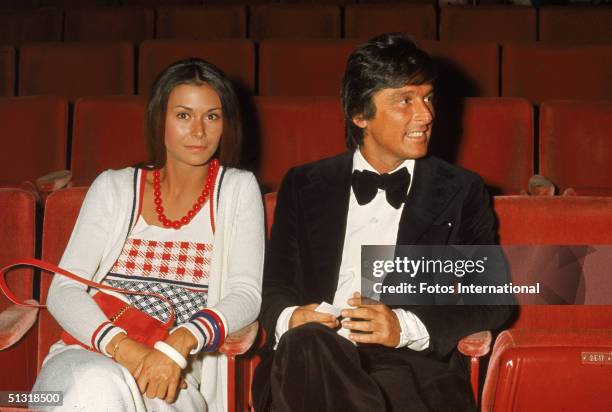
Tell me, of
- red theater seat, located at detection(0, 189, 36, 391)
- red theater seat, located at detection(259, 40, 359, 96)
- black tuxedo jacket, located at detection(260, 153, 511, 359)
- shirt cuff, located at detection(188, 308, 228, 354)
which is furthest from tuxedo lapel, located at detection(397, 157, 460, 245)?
red theater seat, located at detection(259, 40, 359, 96)

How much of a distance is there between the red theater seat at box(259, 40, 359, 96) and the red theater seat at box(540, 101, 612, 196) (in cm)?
41

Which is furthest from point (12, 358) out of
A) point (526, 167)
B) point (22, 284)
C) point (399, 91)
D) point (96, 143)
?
point (526, 167)

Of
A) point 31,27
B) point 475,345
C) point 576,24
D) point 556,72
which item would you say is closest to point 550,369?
point 475,345

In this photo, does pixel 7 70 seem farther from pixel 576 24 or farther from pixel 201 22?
pixel 576 24

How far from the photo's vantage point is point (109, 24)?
6.23 feet

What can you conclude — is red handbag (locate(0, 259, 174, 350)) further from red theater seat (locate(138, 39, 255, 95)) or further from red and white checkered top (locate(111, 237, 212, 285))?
red theater seat (locate(138, 39, 255, 95))

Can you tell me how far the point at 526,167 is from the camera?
1.18m

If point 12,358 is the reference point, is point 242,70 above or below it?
above

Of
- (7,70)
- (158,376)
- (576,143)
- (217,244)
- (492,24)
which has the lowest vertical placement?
(158,376)

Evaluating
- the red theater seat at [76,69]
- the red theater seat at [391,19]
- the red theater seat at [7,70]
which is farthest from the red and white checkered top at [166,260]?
the red theater seat at [391,19]

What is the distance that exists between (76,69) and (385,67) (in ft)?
2.99

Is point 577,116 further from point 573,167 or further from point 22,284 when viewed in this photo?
point 22,284

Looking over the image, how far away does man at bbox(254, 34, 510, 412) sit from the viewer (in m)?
0.73

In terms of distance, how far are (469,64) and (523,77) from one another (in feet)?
0.34
